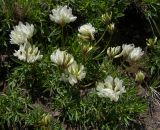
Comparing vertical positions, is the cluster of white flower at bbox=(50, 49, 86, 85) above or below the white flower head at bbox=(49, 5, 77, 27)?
below

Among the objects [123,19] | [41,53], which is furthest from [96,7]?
[41,53]

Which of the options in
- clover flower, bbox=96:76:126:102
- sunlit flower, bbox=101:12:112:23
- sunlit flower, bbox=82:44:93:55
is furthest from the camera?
sunlit flower, bbox=101:12:112:23

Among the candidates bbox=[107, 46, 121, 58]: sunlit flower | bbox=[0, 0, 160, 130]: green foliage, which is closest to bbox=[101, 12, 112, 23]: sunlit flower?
bbox=[0, 0, 160, 130]: green foliage

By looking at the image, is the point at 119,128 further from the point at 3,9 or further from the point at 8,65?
the point at 3,9

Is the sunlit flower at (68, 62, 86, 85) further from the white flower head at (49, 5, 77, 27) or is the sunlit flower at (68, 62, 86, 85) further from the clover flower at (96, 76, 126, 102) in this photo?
the white flower head at (49, 5, 77, 27)

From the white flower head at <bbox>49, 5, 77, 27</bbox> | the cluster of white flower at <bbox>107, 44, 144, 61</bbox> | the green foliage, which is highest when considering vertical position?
the white flower head at <bbox>49, 5, 77, 27</bbox>

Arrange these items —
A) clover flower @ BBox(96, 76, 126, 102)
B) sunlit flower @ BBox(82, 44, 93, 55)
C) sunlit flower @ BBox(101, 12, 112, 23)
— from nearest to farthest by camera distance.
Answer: clover flower @ BBox(96, 76, 126, 102), sunlit flower @ BBox(82, 44, 93, 55), sunlit flower @ BBox(101, 12, 112, 23)

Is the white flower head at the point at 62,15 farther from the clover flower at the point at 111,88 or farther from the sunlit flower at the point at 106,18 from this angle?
the clover flower at the point at 111,88
